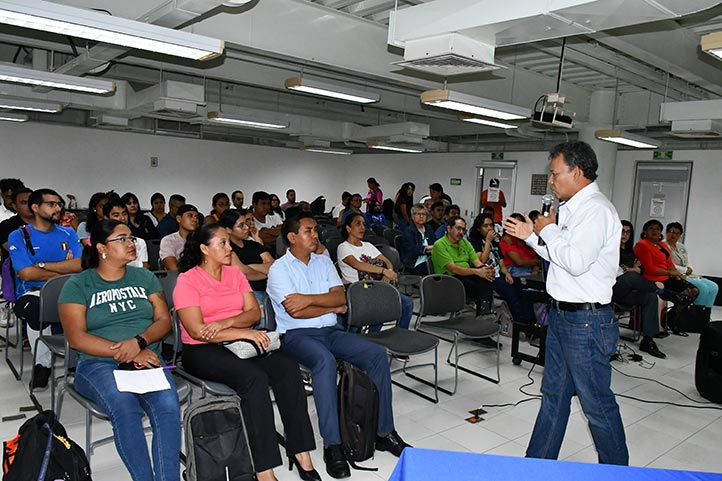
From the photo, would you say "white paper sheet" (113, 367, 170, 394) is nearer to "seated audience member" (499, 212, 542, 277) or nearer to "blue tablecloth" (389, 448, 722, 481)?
"blue tablecloth" (389, 448, 722, 481)

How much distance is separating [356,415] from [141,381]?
3.90ft

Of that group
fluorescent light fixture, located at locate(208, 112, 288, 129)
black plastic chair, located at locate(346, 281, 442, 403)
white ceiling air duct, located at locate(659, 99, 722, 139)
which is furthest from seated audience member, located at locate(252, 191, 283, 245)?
white ceiling air duct, located at locate(659, 99, 722, 139)

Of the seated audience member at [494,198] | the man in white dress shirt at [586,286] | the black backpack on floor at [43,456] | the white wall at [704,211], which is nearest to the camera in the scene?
the black backpack on floor at [43,456]

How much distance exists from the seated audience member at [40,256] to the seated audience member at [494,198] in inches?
407

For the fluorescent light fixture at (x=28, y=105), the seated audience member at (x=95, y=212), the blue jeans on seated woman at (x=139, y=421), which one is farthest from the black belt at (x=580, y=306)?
the fluorescent light fixture at (x=28, y=105)

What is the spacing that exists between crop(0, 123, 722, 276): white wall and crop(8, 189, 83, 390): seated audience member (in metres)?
8.21

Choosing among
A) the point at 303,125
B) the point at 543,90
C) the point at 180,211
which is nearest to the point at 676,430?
the point at 180,211

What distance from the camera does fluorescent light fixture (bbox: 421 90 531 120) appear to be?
5391 millimetres

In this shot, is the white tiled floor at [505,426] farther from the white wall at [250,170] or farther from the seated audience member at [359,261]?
the white wall at [250,170]

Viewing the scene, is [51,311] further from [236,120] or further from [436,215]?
[236,120]

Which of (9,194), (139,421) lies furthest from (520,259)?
(9,194)

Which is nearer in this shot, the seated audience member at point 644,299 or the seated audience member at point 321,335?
the seated audience member at point 321,335

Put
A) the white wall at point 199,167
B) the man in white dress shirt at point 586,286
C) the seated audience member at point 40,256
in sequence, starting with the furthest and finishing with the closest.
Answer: the white wall at point 199,167 → the seated audience member at point 40,256 → the man in white dress shirt at point 586,286

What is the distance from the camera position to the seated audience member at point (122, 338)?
8.37ft
